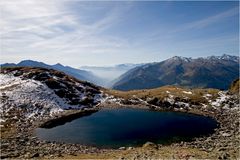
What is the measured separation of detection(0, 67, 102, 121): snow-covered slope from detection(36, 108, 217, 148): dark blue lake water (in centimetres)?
1396

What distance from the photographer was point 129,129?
73312 millimetres

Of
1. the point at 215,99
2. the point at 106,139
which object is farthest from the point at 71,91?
the point at 215,99

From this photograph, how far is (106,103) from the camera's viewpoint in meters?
109

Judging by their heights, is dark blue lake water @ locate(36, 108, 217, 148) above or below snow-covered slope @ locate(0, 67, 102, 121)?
below

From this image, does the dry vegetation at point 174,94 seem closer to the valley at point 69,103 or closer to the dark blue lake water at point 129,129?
the valley at point 69,103

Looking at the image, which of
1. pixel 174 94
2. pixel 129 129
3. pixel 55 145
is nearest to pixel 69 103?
pixel 129 129

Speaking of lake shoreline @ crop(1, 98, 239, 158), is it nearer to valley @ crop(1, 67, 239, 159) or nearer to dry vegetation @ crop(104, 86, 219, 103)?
valley @ crop(1, 67, 239, 159)

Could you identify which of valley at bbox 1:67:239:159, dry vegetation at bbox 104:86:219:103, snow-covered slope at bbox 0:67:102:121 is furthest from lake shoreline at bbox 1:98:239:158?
dry vegetation at bbox 104:86:219:103

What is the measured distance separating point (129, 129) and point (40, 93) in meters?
46.0

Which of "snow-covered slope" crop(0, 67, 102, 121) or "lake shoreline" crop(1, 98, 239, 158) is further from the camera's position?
"snow-covered slope" crop(0, 67, 102, 121)

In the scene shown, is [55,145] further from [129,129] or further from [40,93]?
[40,93]

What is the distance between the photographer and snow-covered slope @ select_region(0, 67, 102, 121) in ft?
291

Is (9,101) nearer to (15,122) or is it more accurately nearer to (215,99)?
(15,122)

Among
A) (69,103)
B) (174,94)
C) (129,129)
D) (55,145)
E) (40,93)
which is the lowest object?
(55,145)
